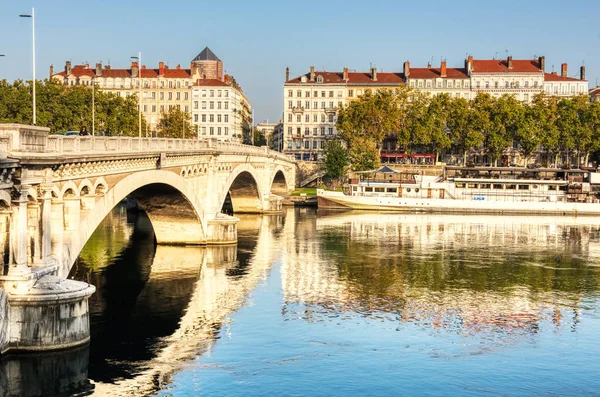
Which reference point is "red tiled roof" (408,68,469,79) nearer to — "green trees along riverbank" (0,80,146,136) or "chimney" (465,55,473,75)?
"chimney" (465,55,473,75)

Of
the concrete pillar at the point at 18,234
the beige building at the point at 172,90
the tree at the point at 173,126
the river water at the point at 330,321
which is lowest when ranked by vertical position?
the river water at the point at 330,321

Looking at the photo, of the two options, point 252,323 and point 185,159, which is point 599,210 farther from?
point 252,323

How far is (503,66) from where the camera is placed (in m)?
166

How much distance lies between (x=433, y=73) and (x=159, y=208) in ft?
382

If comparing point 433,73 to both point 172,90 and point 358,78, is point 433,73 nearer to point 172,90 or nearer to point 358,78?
point 358,78

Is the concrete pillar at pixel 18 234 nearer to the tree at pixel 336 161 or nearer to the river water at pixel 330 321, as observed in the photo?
the river water at pixel 330 321

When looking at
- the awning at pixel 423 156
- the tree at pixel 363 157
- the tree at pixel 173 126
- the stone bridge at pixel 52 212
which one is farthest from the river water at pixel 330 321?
the awning at pixel 423 156

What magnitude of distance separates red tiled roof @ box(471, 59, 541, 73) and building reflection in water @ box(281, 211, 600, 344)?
7954 cm

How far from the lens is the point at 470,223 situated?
9450cm

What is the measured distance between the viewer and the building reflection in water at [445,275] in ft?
137

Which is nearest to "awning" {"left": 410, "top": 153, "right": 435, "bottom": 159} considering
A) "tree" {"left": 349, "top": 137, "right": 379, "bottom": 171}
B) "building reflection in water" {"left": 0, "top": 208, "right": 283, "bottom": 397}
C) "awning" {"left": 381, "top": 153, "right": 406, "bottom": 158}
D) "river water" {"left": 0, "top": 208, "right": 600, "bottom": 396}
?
"awning" {"left": 381, "top": 153, "right": 406, "bottom": 158}

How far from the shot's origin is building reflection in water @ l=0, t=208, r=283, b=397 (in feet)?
96.8

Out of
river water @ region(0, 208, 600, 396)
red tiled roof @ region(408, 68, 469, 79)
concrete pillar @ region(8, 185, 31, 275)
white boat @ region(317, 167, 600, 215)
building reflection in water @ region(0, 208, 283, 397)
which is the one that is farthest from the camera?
red tiled roof @ region(408, 68, 469, 79)

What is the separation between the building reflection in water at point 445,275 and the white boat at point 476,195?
19.5 m
